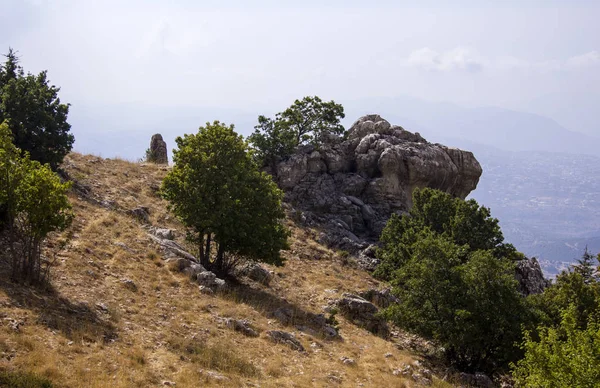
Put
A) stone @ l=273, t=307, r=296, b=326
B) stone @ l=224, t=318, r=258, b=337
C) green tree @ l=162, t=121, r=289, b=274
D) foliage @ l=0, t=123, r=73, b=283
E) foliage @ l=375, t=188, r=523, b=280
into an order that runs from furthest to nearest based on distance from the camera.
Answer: foliage @ l=375, t=188, r=523, b=280
green tree @ l=162, t=121, r=289, b=274
stone @ l=273, t=307, r=296, b=326
stone @ l=224, t=318, r=258, b=337
foliage @ l=0, t=123, r=73, b=283

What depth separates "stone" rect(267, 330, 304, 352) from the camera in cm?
1975

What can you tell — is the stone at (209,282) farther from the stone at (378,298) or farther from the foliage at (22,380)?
Answer: the stone at (378,298)

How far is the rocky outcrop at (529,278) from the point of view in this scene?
126ft

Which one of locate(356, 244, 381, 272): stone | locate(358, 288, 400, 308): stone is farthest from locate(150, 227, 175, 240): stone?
locate(356, 244, 381, 272): stone

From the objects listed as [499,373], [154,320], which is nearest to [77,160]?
[154,320]

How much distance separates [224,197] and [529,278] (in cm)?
2806

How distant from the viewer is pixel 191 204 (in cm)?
2512

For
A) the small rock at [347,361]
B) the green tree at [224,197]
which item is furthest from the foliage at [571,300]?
the green tree at [224,197]

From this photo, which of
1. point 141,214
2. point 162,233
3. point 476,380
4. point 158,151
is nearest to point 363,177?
point 158,151

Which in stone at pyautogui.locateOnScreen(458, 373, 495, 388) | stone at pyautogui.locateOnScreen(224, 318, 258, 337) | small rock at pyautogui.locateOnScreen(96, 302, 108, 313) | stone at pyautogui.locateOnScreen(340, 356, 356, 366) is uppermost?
small rock at pyautogui.locateOnScreen(96, 302, 108, 313)

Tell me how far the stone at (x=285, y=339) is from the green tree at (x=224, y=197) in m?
6.37

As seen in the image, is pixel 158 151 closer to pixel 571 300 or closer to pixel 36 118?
pixel 36 118

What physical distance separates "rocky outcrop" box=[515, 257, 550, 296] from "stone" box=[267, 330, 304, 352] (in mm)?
25455

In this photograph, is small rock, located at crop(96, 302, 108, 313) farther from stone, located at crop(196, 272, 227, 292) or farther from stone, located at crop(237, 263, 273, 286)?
stone, located at crop(237, 263, 273, 286)
